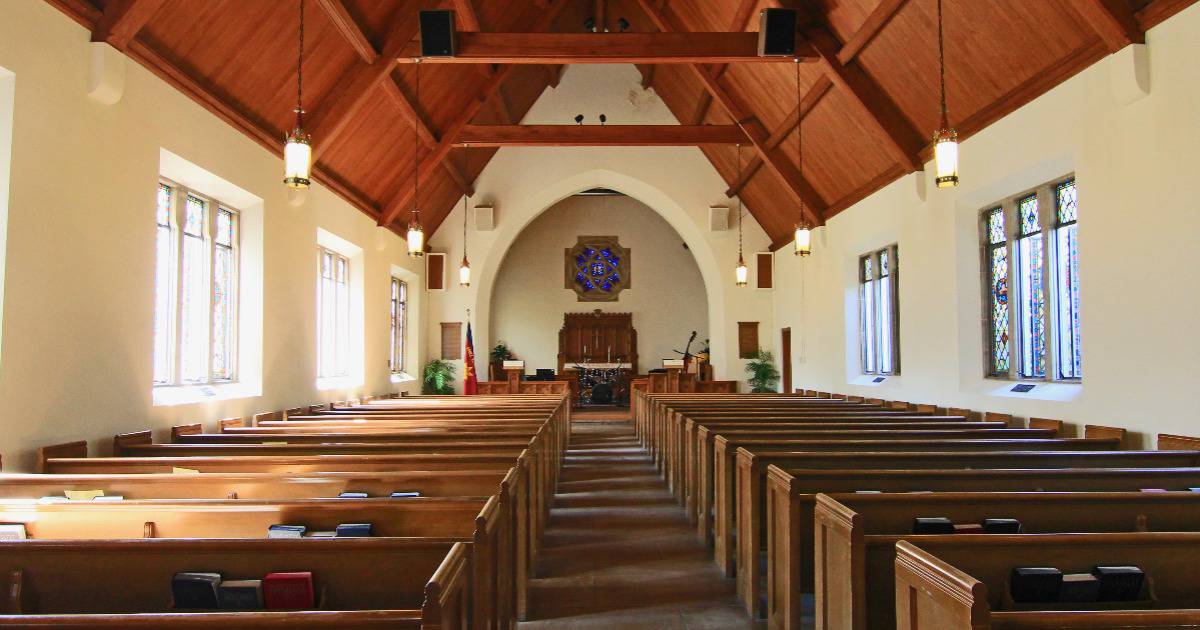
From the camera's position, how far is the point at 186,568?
2.05 m

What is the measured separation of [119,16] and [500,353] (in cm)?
1177

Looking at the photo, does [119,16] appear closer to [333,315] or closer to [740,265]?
[333,315]

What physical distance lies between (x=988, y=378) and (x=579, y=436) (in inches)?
220

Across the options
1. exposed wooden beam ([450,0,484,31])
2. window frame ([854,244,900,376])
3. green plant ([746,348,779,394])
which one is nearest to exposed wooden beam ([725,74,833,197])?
window frame ([854,244,900,376])

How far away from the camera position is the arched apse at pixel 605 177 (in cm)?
1392

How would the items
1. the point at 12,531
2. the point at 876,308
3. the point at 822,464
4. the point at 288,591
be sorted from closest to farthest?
the point at 288,591 → the point at 12,531 → the point at 822,464 → the point at 876,308

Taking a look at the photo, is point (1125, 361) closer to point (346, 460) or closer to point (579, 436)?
point (346, 460)

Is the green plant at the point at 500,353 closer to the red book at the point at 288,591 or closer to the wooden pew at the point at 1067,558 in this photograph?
the red book at the point at 288,591

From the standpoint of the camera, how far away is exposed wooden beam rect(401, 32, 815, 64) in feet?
24.4

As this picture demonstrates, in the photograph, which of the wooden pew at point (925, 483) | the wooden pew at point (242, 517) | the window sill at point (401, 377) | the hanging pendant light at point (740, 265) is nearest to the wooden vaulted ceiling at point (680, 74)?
the hanging pendant light at point (740, 265)

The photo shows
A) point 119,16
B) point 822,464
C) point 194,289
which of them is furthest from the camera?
point 194,289

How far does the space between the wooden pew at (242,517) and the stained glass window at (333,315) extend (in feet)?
22.5

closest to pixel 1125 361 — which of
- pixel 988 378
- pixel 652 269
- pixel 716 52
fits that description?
pixel 988 378

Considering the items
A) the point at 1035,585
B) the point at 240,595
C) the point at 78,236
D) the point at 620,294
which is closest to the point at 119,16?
the point at 78,236
